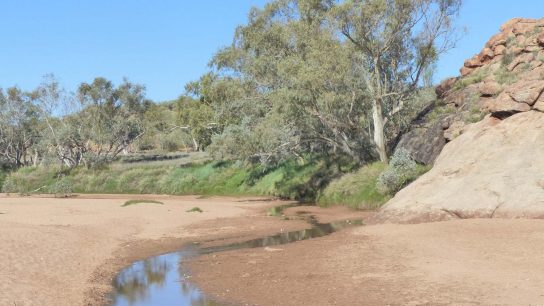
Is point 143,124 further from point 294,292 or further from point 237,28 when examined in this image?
point 294,292

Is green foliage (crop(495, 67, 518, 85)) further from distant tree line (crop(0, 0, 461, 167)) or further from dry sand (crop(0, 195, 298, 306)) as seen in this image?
dry sand (crop(0, 195, 298, 306))

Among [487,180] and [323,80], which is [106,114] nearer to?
[323,80]

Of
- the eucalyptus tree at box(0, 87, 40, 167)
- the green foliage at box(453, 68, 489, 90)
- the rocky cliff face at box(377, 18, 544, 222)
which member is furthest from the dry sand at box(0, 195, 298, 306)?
the eucalyptus tree at box(0, 87, 40, 167)

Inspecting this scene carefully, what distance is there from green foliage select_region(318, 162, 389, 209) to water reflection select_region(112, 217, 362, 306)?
9.71 m

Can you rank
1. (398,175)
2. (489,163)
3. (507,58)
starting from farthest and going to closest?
(507,58) → (398,175) → (489,163)

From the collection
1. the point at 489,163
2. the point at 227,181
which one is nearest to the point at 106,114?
the point at 227,181

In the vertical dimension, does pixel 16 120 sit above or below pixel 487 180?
above

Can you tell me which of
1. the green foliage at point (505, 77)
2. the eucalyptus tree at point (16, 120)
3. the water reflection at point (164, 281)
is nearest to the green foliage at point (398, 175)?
the green foliage at point (505, 77)

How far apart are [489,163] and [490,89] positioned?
414 inches

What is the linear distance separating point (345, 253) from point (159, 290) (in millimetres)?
6119

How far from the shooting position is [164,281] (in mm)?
15836

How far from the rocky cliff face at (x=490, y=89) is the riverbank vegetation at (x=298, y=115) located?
95.1 inches

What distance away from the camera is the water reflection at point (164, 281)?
1365cm

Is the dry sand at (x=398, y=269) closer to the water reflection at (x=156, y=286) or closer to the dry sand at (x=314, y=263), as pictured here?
the dry sand at (x=314, y=263)
